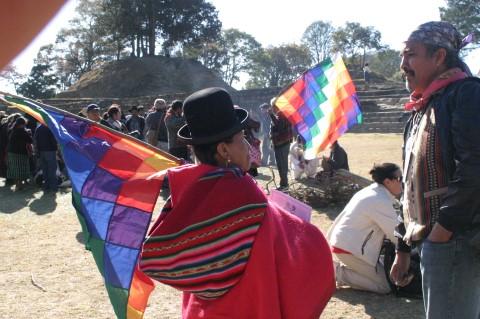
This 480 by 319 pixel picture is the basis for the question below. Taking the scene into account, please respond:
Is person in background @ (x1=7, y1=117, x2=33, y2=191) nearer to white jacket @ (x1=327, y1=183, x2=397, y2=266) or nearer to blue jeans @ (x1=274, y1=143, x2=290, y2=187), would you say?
blue jeans @ (x1=274, y1=143, x2=290, y2=187)

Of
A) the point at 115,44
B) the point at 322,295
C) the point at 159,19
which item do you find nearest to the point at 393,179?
the point at 322,295

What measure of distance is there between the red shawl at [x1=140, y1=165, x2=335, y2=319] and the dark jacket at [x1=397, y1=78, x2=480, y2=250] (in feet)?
2.01

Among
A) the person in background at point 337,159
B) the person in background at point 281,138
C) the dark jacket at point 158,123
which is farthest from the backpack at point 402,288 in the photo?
the dark jacket at point 158,123

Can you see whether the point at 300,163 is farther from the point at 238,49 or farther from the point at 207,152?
the point at 238,49

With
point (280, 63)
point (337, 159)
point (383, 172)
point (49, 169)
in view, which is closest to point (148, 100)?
point (49, 169)

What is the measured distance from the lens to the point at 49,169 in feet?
36.3

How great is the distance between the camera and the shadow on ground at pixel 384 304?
13.6ft

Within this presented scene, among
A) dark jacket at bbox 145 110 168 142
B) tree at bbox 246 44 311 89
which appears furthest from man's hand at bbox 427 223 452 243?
tree at bbox 246 44 311 89

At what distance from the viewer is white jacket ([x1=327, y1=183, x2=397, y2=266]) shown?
4.45m

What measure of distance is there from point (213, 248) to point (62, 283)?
3867 mm

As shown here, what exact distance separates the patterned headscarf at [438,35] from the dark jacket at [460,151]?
22cm

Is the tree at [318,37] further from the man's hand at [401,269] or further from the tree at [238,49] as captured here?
the man's hand at [401,269]

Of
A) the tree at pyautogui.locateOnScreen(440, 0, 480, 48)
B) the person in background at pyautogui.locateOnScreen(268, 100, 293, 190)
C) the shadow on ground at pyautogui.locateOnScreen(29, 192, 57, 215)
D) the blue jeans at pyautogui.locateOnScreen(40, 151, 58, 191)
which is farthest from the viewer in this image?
the tree at pyautogui.locateOnScreen(440, 0, 480, 48)

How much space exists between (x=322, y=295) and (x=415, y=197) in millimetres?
646
